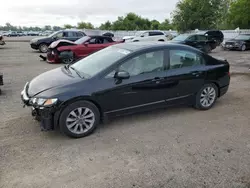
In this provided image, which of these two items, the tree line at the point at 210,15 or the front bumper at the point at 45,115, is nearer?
the front bumper at the point at 45,115

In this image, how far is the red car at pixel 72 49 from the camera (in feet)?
39.1

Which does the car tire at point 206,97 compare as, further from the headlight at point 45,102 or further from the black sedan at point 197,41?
the black sedan at point 197,41

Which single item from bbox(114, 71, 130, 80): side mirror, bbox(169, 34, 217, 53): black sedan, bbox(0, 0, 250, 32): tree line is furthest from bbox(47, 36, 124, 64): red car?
bbox(0, 0, 250, 32): tree line

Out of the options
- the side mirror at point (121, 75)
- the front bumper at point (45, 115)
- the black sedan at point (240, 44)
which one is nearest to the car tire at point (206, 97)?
the side mirror at point (121, 75)

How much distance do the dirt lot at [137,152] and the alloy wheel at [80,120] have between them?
0.18 metres

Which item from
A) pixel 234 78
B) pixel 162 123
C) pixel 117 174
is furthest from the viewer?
pixel 234 78

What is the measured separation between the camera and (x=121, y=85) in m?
4.15

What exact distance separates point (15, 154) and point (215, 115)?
12.6ft

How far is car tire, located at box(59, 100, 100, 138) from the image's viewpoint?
3.82 meters

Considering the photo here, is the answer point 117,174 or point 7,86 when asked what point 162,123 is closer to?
point 117,174

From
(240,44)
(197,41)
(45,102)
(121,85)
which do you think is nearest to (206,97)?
(121,85)

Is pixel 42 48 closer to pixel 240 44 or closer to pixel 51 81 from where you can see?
pixel 51 81

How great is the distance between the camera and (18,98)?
5973 millimetres

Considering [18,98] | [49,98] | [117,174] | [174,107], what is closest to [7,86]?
[18,98]
